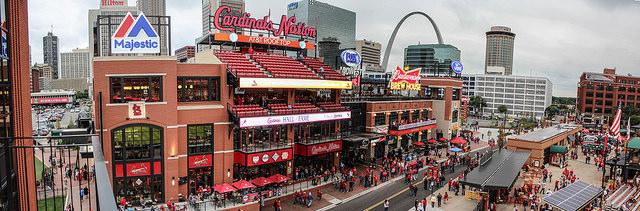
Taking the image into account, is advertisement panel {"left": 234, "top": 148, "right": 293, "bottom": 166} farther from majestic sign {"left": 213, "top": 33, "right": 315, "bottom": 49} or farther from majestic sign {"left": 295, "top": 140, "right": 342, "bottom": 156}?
majestic sign {"left": 213, "top": 33, "right": 315, "bottom": 49}

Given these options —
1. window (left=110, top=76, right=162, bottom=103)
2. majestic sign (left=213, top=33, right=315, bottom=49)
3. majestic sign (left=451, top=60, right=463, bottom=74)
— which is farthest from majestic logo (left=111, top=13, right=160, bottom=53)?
majestic sign (left=451, top=60, right=463, bottom=74)

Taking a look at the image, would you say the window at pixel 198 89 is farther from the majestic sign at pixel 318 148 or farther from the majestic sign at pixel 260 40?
the majestic sign at pixel 318 148

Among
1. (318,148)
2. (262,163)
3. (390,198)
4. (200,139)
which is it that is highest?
(200,139)

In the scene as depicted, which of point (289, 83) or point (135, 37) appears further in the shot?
point (289, 83)

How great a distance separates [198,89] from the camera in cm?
4062

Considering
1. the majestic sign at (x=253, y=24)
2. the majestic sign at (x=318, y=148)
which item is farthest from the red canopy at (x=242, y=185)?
the majestic sign at (x=253, y=24)

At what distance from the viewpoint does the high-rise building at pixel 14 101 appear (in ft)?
35.1

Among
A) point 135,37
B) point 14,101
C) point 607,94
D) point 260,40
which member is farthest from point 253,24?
point 607,94

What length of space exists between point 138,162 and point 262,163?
1236cm

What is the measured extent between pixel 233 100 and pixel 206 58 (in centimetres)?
745

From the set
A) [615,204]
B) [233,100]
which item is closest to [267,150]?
[233,100]

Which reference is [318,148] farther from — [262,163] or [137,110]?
[137,110]

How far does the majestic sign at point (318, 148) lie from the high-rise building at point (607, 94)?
478ft

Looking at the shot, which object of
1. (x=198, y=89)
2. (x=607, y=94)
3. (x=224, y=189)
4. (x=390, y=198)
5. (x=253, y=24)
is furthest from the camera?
(x=607, y=94)
